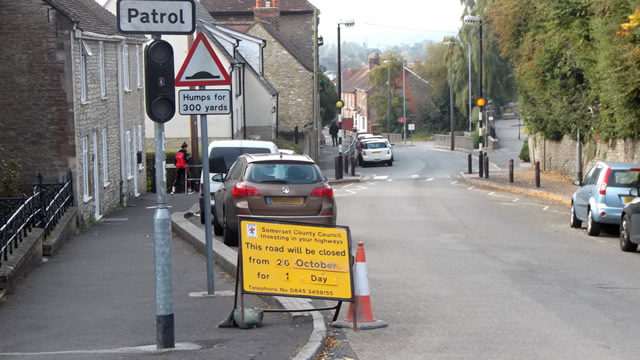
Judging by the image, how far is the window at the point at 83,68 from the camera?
72.5 ft

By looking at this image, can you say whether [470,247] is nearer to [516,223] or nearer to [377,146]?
[516,223]

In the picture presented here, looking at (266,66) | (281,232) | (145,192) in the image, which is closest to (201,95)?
(281,232)

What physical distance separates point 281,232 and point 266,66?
55481mm

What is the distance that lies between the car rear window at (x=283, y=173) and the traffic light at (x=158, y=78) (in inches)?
304

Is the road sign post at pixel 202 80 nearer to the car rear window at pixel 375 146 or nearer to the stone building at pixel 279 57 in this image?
the car rear window at pixel 375 146

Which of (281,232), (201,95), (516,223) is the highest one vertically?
(201,95)

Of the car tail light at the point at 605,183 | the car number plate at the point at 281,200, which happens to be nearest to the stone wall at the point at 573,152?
the car tail light at the point at 605,183

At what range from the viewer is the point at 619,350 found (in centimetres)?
873

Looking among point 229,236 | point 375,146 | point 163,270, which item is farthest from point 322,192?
point 375,146

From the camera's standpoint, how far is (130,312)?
10.8m

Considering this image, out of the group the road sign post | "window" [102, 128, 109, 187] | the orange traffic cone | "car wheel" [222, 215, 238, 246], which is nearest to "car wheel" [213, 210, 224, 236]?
"car wheel" [222, 215, 238, 246]

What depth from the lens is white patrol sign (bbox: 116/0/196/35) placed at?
830cm

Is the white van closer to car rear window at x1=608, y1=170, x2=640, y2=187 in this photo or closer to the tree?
car rear window at x1=608, y1=170, x2=640, y2=187

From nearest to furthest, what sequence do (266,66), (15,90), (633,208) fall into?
(633,208) < (15,90) < (266,66)
